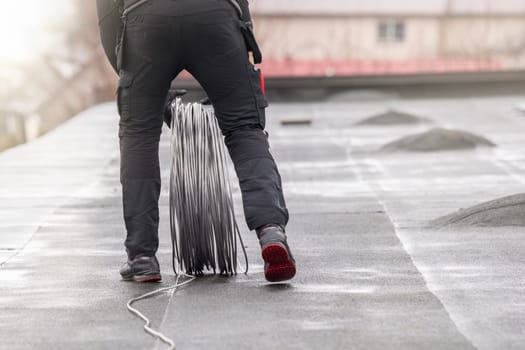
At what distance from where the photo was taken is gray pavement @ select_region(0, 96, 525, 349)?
14.1 feet

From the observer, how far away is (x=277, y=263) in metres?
5.00

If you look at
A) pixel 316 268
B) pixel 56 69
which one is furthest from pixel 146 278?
pixel 56 69

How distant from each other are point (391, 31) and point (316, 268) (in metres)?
32.5

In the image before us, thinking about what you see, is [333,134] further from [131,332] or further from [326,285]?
[131,332]

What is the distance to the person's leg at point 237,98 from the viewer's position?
5.12m

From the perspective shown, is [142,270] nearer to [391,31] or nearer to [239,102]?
[239,102]

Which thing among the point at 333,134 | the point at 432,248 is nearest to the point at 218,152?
the point at 432,248

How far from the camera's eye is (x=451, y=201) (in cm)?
768

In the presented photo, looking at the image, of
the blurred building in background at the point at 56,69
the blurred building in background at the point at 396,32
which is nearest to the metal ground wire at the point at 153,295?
the blurred building in background at the point at 56,69

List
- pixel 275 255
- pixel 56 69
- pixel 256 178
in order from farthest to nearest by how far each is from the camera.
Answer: pixel 56 69, pixel 256 178, pixel 275 255

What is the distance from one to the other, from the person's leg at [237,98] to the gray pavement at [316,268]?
368 millimetres

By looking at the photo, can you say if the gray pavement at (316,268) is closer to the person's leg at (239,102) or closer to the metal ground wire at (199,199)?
the metal ground wire at (199,199)

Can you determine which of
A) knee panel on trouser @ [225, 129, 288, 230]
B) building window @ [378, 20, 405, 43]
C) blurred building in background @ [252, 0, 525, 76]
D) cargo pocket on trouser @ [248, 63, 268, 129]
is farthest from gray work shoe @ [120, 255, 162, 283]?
building window @ [378, 20, 405, 43]

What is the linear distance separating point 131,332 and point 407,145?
22.3 feet
